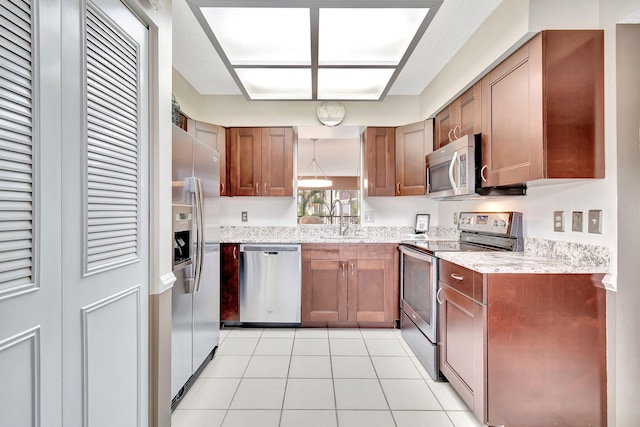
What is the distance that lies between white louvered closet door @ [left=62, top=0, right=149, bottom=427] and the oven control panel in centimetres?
228

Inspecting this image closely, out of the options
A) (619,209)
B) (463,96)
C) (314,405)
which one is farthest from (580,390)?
(463,96)

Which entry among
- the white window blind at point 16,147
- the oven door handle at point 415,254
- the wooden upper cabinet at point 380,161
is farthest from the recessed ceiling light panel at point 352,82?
the white window blind at point 16,147

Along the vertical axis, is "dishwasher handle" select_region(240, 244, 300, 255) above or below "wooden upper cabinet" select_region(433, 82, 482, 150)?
below

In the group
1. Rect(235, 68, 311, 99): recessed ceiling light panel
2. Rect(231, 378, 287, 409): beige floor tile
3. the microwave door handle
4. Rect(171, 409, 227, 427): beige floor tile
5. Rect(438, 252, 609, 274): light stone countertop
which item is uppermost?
Rect(235, 68, 311, 99): recessed ceiling light panel

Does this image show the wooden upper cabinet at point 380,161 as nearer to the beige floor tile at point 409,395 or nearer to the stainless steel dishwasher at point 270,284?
the stainless steel dishwasher at point 270,284

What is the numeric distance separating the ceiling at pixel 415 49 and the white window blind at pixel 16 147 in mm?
1119

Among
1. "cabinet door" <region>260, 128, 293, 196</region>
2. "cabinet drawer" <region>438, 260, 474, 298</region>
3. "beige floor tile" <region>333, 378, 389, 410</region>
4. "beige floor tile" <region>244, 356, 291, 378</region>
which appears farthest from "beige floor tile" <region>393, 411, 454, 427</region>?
"cabinet door" <region>260, 128, 293, 196</region>

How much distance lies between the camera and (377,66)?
2367 mm

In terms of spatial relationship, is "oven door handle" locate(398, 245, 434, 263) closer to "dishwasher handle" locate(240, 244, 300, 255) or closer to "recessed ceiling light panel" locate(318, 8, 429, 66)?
"dishwasher handle" locate(240, 244, 300, 255)

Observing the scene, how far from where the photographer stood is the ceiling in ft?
6.78

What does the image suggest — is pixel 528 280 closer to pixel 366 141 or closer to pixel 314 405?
pixel 314 405

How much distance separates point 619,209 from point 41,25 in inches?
92.9

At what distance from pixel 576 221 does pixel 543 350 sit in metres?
0.73

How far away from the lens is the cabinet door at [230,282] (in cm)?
322
